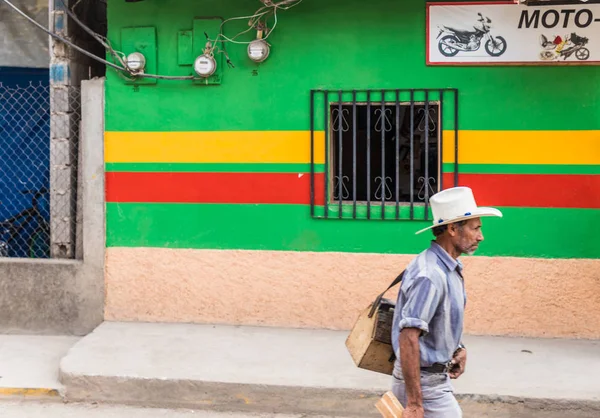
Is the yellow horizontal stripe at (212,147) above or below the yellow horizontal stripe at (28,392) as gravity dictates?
above

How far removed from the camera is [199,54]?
7.24 meters

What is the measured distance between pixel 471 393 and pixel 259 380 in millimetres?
1500

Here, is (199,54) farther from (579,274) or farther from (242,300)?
(579,274)

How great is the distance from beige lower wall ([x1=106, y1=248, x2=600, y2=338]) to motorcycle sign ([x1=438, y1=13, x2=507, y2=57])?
5.96 ft

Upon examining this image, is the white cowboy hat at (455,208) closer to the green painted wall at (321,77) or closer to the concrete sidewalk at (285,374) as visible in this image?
the concrete sidewalk at (285,374)

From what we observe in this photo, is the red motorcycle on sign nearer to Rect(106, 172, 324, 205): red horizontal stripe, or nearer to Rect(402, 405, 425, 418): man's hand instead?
Rect(106, 172, 324, 205): red horizontal stripe

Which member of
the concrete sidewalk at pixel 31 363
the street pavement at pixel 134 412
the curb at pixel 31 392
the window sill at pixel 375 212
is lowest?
the street pavement at pixel 134 412

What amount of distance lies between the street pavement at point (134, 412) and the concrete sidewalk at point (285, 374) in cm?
5

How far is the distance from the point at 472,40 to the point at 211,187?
2.66 meters

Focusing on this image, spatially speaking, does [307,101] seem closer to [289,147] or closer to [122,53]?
[289,147]

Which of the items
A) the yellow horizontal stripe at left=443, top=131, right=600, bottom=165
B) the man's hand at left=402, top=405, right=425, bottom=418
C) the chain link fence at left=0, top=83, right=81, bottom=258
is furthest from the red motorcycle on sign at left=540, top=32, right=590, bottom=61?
the chain link fence at left=0, top=83, right=81, bottom=258

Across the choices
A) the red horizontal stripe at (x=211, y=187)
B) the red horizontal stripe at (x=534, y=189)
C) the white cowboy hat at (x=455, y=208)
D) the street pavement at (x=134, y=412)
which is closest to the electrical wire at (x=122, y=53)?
the red horizontal stripe at (x=211, y=187)

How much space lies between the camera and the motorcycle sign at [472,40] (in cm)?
689

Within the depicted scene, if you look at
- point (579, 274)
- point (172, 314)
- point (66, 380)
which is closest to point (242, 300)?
point (172, 314)
